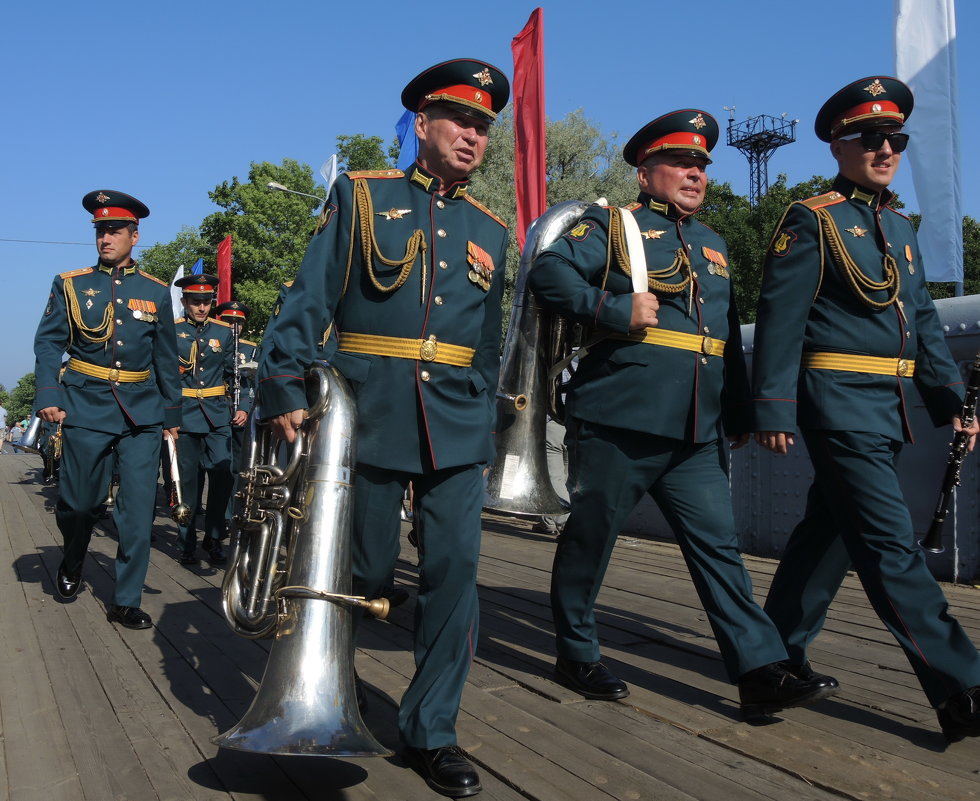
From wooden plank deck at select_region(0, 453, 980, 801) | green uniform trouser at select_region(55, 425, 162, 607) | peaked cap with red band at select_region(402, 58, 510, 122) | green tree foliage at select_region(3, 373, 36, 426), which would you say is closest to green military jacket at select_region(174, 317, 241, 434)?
green uniform trouser at select_region(55, 425, 162, 607)

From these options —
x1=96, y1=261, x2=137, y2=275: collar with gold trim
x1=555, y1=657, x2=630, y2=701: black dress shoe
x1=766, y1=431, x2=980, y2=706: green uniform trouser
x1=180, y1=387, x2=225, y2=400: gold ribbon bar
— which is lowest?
x1=555, y1=657, x2=630, y2=701: black dress shoe

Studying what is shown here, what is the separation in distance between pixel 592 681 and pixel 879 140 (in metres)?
2.38

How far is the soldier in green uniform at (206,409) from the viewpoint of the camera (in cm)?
870

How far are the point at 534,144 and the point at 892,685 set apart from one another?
9742 mm

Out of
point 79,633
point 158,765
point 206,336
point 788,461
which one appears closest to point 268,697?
point 158,765

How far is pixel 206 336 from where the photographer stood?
9430 mm

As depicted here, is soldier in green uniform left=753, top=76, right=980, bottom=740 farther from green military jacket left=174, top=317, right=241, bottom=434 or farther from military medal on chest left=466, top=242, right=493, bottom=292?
green military jacket left=174, top=317, right=241, bottom=434

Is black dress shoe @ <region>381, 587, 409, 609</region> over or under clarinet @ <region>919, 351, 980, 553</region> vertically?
under

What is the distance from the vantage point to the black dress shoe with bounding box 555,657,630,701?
13.0 ft

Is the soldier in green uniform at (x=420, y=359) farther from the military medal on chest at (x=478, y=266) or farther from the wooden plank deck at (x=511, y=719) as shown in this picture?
the wooden plank deck at (x=511, y=719)

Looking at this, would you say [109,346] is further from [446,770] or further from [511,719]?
[446,770]

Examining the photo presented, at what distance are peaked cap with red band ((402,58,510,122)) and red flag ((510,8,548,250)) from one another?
30.2 feet

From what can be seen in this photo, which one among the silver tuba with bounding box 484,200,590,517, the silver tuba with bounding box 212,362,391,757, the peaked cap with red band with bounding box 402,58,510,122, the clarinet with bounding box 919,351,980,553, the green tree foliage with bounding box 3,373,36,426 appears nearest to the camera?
the silver tuba with bounding box 212,362,391,757

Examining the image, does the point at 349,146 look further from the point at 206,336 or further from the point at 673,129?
the point at 673,129
